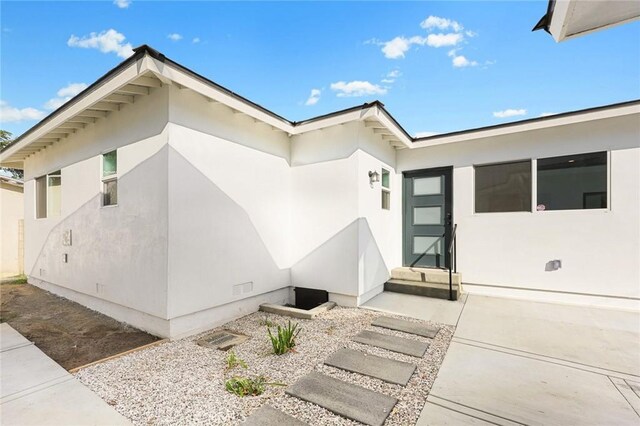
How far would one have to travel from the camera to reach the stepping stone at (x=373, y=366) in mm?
2635

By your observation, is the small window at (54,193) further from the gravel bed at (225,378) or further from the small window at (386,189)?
the small window at (386,189)

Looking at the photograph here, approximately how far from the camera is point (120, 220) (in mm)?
4340

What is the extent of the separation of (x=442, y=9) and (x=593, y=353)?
20.7ft

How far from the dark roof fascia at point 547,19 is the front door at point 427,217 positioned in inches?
163

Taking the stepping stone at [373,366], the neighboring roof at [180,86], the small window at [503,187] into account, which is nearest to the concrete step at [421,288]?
the small window at [503,187]

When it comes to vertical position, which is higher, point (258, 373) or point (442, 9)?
point (442, 9)

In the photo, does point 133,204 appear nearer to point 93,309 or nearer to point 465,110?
point 93,309

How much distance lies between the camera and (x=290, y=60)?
805 cm

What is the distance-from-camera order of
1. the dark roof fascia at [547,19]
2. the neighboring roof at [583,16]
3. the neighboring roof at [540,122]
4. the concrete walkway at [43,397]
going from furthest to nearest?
the neighboring roof at [540,122] < the concrete walkway at [43,397] < the dark roof fascia at [547,19] < the neighboring roof at [583,16]

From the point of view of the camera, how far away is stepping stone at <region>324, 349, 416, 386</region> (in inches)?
104

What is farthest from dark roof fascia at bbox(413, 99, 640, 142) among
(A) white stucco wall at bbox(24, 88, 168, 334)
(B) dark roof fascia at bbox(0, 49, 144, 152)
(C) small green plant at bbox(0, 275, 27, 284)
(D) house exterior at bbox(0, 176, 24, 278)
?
(D) house exterior at bbox(0, 176, 24, 278)

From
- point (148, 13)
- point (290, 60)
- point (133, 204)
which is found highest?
point (290, 60)

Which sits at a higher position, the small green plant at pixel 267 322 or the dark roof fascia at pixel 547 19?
the dark roof fascia at pixel 547 19

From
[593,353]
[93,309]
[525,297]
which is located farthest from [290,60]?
[593,353]
